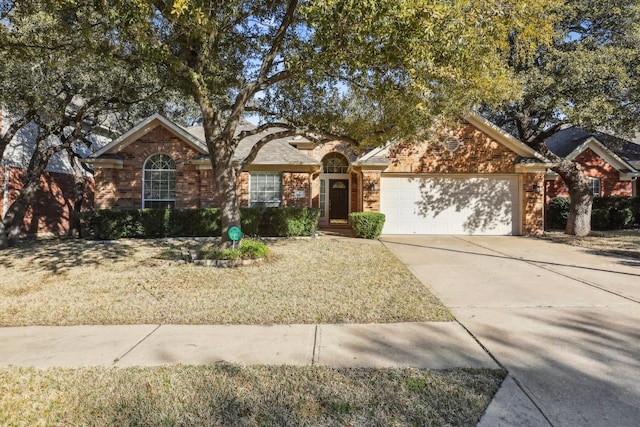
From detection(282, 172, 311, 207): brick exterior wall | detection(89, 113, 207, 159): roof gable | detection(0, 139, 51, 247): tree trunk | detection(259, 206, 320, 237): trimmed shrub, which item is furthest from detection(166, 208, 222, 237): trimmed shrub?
detection(0, 139, 51, 247): tree trunk

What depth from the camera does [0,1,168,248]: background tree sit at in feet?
24.6

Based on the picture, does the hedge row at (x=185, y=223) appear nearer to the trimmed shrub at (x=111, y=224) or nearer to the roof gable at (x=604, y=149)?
the trimmed shrub at (x=111, y=224)

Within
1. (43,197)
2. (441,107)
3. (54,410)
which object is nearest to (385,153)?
(441,107)

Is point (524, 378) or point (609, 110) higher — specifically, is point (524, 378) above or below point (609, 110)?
below

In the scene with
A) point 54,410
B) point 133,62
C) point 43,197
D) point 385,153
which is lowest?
point 54,410

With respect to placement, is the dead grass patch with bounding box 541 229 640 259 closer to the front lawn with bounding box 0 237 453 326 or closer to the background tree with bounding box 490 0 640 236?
the background tree with bounding box 490 0 640 236

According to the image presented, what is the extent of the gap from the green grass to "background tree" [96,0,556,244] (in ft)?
16.1

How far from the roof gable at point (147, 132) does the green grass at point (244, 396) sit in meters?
11.2

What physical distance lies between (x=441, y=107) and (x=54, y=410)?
8.85 metres

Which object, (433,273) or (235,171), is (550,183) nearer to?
(433,273)

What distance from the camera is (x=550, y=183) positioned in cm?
1908

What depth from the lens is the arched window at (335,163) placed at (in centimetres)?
1942

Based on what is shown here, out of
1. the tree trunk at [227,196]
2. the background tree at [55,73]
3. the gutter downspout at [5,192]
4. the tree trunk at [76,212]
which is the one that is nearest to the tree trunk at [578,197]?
the tree trunk at [227,196]

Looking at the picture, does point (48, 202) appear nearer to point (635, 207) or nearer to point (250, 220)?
point (250, 220)
